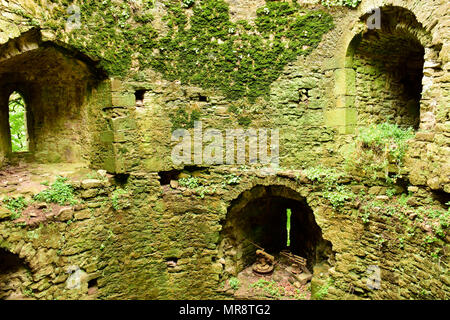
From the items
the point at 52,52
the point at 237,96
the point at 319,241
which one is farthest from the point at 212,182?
the point at 52,52

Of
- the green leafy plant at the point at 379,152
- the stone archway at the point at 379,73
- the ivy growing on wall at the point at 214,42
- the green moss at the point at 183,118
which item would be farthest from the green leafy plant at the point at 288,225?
the green moss at the point at 183,118

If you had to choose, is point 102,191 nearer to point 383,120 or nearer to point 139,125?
point 139,125

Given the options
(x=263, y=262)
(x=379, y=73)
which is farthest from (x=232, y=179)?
(x=379, y=73)

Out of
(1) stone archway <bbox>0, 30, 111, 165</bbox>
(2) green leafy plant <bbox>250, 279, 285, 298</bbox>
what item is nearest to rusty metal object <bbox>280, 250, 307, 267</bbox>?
(2) green leafy plant <bbox>250, 279, 285, 298</bbox>

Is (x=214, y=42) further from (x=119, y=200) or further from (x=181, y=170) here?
(x=119, y=200)

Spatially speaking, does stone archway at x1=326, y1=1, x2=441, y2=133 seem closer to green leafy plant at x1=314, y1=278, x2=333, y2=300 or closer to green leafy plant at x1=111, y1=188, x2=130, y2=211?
green leafy plant at x1=314, y1=278, x2=333, y2=300

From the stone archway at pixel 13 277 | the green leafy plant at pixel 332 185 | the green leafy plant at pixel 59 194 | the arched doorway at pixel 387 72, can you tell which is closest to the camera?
the stone archway at pixel 13 277

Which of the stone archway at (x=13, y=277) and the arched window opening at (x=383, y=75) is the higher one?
the arched window opening at (x=383, y=75)

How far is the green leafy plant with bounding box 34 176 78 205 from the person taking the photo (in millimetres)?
4969

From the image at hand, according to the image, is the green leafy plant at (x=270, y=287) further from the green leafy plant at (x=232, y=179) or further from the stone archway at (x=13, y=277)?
the stone archway at (x=13, y=277)

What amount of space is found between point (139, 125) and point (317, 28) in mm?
4169

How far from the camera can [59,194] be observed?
201 inches

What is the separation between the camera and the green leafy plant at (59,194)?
4.97 meters

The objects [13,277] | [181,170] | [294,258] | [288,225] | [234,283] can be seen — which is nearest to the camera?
[13,277]
